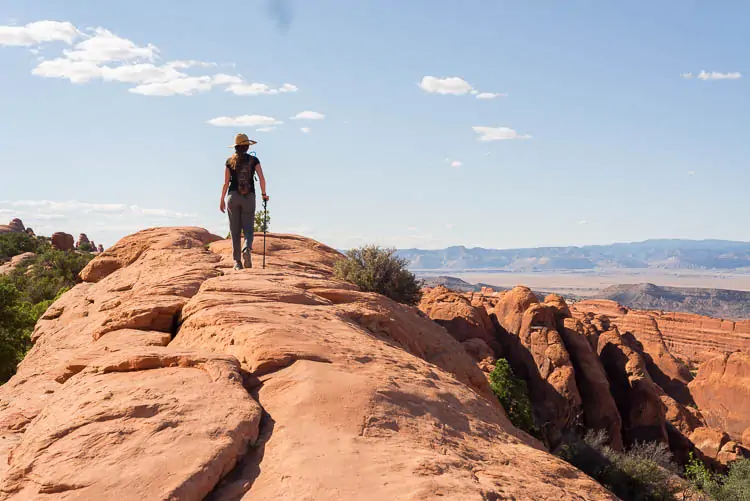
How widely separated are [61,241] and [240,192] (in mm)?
68902

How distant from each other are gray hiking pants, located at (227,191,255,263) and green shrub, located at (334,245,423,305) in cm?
293

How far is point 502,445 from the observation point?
583 centimetres

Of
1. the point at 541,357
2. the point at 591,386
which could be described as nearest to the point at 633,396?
the point at 591,386

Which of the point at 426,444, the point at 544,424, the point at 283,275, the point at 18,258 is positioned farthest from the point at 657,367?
the point at 18,258

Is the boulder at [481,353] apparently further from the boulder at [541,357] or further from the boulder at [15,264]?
the boulder at [15,264]

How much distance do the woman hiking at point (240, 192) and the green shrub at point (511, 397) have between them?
1730 cm

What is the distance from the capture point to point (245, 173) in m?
11.3

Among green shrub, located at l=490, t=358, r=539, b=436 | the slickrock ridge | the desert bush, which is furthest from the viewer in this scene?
green shrub, located at l=490, t=358, r=539, b=436

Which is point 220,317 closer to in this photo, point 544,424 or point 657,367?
point 544,424

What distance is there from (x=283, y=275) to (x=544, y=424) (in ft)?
69.5

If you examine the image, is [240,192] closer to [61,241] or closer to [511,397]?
[511,397]

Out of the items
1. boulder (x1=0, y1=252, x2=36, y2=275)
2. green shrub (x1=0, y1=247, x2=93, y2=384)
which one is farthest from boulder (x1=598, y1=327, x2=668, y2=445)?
boulder (x1=0, y1=252, x2=36, y2=275)

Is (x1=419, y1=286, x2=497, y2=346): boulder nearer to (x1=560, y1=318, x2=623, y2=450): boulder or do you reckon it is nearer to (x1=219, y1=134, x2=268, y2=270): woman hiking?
(x1=560, y1=318, x2=623, y2=450): boulder

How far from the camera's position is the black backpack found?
36.9ft
